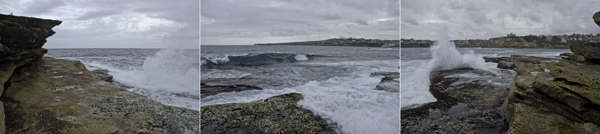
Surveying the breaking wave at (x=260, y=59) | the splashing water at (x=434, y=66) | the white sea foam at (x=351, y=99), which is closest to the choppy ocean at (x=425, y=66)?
the splashing water at (x=434, y=66)

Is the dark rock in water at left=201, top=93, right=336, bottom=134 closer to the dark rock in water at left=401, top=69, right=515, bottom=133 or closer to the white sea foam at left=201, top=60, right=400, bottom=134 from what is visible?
the white sea foam at left=201, top=60, right=400, bottom=134

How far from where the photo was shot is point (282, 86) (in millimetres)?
2959

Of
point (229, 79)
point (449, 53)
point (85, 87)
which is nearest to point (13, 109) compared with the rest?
point (85, 87)

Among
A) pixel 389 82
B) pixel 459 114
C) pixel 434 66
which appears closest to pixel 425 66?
pixel 434 66

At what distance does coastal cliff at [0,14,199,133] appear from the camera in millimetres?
2076

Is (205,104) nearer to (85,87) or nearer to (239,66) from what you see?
(239,66)

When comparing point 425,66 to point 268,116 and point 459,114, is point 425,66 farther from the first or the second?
point 268,116

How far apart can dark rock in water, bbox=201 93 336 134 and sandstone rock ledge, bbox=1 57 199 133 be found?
68 centimetres

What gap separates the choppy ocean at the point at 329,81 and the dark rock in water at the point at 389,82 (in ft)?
0.18

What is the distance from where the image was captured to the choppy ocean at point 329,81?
1959mm

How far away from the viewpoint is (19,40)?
12.7 ft

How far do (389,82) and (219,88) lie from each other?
1751mm

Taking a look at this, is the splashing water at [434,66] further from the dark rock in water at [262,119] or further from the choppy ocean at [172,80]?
the choppy ocean at [172,80]

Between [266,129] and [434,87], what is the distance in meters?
3.01
